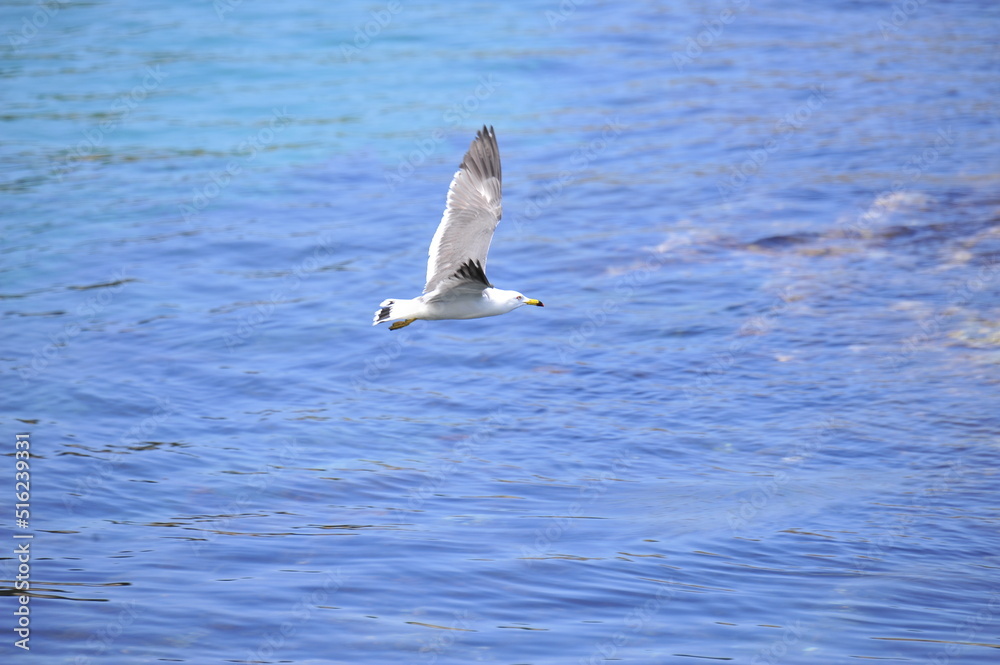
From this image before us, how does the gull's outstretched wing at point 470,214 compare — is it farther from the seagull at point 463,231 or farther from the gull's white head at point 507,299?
the gull's white head at point 507,299

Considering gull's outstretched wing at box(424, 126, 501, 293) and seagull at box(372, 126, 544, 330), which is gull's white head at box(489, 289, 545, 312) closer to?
seagull at box(372, 126, 544, 330)

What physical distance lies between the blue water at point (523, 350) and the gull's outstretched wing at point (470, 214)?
6.61ft

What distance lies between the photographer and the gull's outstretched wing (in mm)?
8539

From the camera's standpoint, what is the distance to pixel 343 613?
7863 mm

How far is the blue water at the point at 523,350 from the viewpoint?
26.3 feet

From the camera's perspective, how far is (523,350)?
41.1 feet

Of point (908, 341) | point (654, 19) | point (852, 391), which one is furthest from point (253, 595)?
point (654, 19)

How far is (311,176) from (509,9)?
9.18 m

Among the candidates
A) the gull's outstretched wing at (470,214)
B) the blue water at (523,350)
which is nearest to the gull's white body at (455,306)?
the gull's outstretched wing at (470,214)

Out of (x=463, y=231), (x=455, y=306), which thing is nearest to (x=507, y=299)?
(x=455, y=306)

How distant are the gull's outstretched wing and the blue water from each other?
201cm

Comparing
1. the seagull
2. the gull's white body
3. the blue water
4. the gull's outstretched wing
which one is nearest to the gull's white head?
the gull's white body

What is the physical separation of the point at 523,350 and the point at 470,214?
406cm

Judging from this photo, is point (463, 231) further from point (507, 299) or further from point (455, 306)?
point (507, 299)
